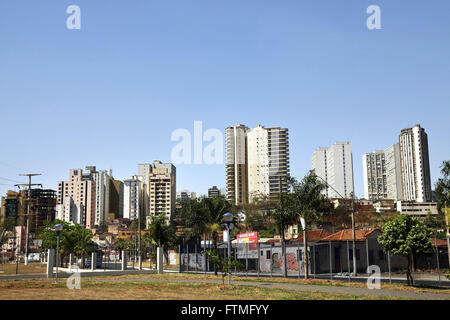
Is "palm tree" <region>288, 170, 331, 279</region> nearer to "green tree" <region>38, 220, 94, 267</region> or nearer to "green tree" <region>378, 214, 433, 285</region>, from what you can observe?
"green tree" <region>378, 214, 433, 285</region>

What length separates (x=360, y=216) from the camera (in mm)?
139375

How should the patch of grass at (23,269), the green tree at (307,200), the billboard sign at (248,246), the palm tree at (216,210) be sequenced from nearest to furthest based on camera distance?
the green tree at (307,200)
the palm tree at (216,210)
the patch of grass at (23,269)
the billboard sign at (248,246)

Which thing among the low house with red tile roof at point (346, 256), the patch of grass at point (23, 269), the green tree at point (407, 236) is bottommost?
the patch of grass at point (23, 269)

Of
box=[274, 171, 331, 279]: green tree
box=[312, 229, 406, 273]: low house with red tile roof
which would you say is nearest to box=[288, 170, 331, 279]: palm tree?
box=[274, 171, 331, 279]: green tree

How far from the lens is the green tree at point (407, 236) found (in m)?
27.2

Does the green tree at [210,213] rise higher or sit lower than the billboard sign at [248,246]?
higher

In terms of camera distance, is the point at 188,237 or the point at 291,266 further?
the point at 188,237

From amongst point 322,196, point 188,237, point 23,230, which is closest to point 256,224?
point 188,237

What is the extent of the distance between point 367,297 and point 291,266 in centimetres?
3439

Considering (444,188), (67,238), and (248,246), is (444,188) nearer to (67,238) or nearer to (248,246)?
(248,246)

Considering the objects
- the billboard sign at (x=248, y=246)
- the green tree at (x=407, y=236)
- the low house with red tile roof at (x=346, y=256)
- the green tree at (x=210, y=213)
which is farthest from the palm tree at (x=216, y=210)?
the green tree at (x=407, y=236)

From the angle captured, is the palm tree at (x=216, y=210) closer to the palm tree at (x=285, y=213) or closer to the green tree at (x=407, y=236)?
the palm tree at (x=285, y=213)
